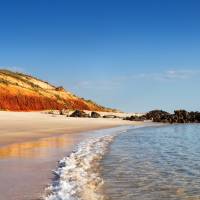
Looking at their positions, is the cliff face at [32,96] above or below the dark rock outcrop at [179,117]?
above

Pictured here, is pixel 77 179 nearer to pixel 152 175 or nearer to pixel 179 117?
pixel 152 175

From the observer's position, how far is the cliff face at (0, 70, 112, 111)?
50.2 metres

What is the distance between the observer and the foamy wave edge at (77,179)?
7.58 m

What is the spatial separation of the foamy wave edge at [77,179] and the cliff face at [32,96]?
36.6 m

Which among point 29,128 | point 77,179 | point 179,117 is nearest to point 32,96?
point 179,117

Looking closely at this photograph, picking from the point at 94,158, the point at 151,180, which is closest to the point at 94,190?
the point at 151,180

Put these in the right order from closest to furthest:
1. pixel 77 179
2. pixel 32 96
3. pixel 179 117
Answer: pixel 77 179
pixel 179 117
pixel 32 96

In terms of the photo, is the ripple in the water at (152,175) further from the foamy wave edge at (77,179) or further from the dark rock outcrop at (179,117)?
the dark rock outcrop at (179,117)

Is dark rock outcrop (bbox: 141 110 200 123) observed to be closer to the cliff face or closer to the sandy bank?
the sandy bank

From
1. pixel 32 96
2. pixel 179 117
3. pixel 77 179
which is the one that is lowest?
pixel 77 179

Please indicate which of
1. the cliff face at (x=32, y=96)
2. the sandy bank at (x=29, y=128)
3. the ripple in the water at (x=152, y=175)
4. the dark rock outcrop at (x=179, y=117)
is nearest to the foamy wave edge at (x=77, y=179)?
the ripple in the water at (x=152, y=175)

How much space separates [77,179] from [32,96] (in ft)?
149

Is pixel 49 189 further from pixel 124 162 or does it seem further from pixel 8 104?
pixel 8 104

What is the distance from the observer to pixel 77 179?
921 centimetres
